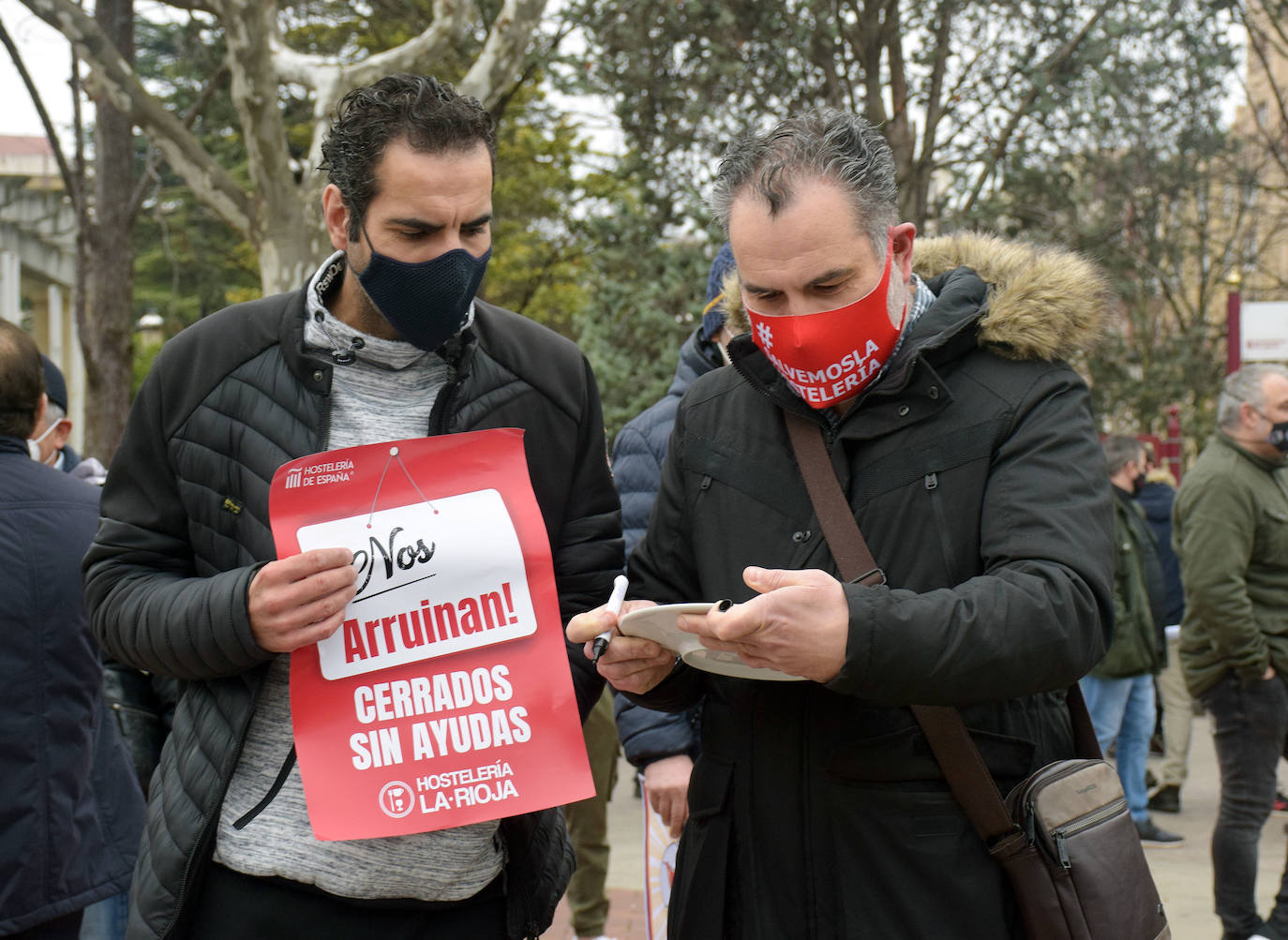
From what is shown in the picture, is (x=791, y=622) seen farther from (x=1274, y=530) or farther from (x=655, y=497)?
(x=1274, y=530)

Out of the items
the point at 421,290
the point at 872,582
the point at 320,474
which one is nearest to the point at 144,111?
the point at 421,290

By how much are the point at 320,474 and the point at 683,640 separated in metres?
0.68

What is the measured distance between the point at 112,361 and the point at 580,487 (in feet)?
37.7

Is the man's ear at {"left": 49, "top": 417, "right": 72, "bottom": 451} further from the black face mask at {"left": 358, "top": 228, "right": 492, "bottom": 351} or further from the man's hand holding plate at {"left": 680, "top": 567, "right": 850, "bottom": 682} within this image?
the man's hand holding plate at {"left": 680, "top": 567, "right": 850, "bottom": 682}

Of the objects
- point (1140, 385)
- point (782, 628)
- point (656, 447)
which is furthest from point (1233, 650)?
point (1140, 385)

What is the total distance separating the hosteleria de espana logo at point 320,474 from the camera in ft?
7.11

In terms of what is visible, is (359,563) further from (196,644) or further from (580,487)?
(580,487)

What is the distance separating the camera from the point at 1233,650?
5395 millimetres

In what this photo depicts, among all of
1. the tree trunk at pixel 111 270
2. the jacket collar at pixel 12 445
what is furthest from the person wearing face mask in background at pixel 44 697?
the tree trunk at pixel 111 270

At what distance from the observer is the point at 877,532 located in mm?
2094

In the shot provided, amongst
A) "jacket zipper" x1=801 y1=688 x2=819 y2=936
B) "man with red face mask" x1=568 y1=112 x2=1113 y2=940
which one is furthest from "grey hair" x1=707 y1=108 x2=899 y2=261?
"jacket zipper" x1=801 y1=688 x2=819 y2=936

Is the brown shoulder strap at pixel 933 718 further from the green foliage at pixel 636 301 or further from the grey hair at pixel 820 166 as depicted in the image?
the green foliage at pixel 636 301

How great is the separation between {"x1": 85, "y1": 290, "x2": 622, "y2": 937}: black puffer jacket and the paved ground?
367 centimetres

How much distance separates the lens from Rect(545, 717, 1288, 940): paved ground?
598 cm
